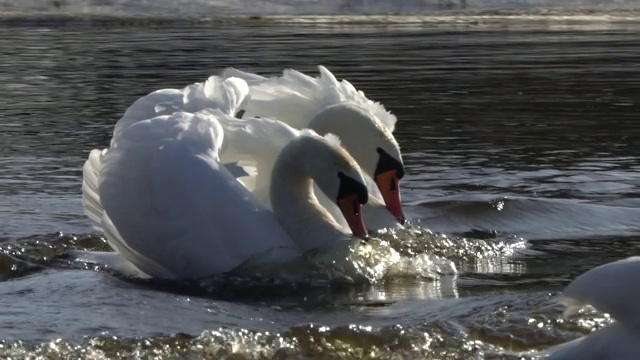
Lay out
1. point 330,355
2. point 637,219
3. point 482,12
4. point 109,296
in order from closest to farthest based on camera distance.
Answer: point 330,355 < point 109,296 < point 637,219 < point 482,12

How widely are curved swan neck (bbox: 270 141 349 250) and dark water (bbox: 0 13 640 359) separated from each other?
29cm

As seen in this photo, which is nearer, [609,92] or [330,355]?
[330,355]

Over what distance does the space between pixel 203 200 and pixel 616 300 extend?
283 cm

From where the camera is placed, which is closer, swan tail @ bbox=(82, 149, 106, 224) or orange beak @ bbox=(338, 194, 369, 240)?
orange beak @ bbox=(338, 194, 369, 240)

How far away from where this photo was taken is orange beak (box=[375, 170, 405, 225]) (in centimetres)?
730

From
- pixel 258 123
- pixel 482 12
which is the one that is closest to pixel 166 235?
pixel 258 123

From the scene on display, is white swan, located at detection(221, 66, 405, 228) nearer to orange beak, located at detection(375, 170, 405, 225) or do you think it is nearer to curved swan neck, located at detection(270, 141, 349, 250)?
orange beak, located at detection(375, 170, 405, 225)

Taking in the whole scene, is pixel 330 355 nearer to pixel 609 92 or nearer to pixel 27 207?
pixel 27 207

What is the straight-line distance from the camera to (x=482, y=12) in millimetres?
34281

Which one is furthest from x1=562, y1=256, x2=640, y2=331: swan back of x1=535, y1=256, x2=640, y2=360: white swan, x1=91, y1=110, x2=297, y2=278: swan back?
x1=91, y1=110, x2=297, y2=278: swan back

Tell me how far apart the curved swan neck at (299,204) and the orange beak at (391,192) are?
1.16 ft

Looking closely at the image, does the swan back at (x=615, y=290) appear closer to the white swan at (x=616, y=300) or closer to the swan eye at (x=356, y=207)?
the white swan at (x=616, y=300)

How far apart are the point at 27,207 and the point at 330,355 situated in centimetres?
345

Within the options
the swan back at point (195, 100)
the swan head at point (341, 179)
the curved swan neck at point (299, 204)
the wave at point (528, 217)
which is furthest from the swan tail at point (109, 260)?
the wave at point (528, 217)
